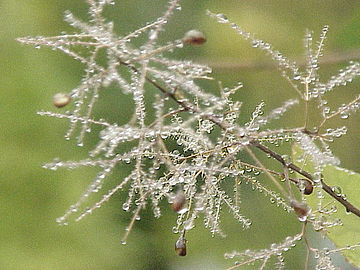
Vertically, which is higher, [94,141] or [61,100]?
[61,100]

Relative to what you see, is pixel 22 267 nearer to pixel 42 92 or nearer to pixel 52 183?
pixel 52 183

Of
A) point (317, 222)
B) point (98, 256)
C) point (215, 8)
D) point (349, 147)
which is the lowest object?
point (98, 256)

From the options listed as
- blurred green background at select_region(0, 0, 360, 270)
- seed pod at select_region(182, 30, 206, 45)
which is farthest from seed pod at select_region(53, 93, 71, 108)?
blurred green background at select_region(0, 0, 360, 270)

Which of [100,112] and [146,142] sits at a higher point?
[146,142]

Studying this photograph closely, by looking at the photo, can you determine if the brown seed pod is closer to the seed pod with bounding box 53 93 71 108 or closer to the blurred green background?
the seed pod with bounding box 53 93 71 108

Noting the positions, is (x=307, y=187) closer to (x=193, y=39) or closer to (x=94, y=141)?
(x=193, y=39)

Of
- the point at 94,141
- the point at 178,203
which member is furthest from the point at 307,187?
the point at 94,141

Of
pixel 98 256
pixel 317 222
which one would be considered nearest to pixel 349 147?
pixel 98 256

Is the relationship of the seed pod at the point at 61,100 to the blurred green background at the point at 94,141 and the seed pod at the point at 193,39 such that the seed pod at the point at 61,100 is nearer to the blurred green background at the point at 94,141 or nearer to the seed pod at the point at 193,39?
the seed pod at the point at 193,39
